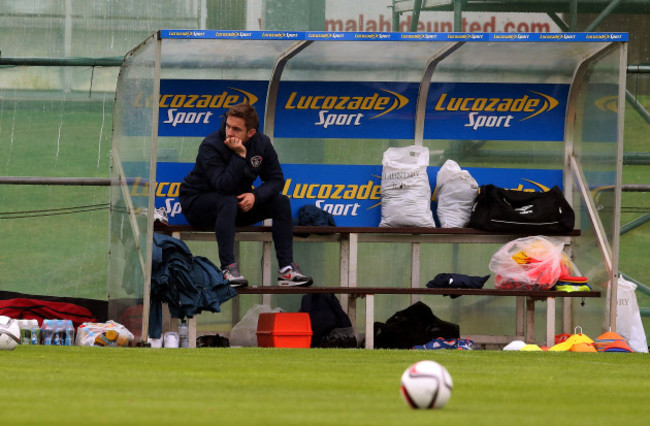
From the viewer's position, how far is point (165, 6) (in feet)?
44.3

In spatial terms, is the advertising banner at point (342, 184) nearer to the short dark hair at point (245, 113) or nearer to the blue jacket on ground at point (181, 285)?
the short dark hair at point (245, 113)

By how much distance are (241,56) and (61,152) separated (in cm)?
253

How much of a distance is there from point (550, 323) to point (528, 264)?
1.69 ft

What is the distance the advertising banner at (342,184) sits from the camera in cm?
1206

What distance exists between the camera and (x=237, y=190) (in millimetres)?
10969

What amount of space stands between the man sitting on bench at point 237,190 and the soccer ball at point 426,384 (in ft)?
17.7

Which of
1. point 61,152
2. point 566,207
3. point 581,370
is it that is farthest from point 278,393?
point 61,152

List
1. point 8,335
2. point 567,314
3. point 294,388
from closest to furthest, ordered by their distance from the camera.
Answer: point 294,388 < point 8,335 < point 567,314

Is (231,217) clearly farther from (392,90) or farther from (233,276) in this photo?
(392,90)

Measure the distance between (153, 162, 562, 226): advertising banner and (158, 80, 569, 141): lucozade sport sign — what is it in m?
0.31

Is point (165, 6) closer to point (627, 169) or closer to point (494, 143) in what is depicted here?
point (494, 143)

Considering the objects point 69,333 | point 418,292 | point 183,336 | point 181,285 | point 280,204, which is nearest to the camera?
point 181,285

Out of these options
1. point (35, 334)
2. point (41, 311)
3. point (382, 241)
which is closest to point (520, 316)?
point (382, 241)

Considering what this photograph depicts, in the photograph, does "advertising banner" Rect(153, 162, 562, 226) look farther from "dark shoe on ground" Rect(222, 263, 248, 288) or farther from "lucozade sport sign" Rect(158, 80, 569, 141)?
"dark shoe on ground" Rect(222, 263, 248, 288)
